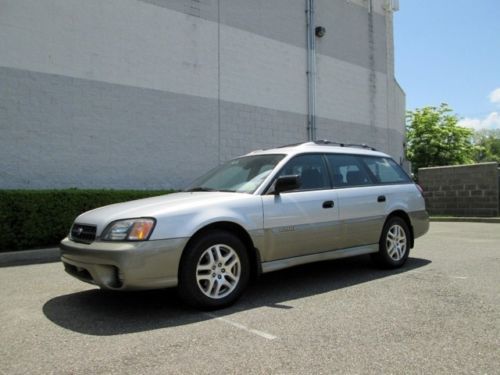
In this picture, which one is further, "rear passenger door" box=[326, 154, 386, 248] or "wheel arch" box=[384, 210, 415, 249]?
"wheel arch" box=[384, 210, 415, 249]

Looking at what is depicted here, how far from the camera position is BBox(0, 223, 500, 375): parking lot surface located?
3074mm

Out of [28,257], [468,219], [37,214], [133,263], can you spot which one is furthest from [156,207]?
[468,219]

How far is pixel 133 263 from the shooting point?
3.95m

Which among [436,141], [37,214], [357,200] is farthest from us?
[436,141]

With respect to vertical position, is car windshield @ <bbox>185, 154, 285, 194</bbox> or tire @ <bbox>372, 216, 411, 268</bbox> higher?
car windshield @ <bbox>185, 154, 285, 194</bbox>

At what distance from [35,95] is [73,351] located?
7700 mm

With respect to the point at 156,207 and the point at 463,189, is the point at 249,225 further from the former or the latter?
the point at 463,189

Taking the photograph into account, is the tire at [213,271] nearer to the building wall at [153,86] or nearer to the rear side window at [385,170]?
the rear side window at [385,170]

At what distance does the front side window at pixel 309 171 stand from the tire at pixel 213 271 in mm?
1177

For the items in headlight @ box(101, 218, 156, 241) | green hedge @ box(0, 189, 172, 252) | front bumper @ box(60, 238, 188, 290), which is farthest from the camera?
green hedge @ box(0, 189, 172, 252)

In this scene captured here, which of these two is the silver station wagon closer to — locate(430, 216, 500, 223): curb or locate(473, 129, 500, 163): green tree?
locate(430, 216, 500, 223): curb

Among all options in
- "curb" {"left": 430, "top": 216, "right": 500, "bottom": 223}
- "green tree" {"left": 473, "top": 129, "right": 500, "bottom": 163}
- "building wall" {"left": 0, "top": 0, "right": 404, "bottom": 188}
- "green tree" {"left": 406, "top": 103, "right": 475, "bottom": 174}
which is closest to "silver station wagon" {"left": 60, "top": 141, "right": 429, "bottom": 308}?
"building wall" {"left": 0, "top": 0, "right": 404, "bottom": 188}

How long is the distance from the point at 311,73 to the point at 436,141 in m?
24.6

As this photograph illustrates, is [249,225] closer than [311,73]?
Yes
